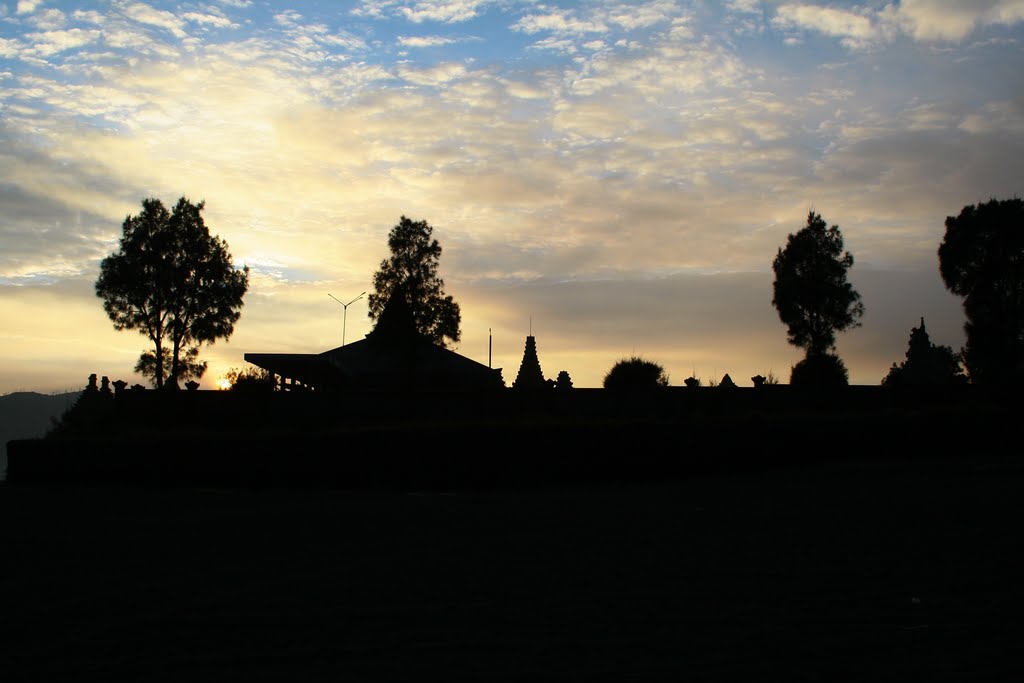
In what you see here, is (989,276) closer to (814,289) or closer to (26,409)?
(814,289)

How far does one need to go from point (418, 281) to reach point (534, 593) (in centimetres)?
3897

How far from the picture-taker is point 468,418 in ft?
87.6

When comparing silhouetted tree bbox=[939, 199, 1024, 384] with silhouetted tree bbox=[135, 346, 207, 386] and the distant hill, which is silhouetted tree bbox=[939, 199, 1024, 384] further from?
the distant hill

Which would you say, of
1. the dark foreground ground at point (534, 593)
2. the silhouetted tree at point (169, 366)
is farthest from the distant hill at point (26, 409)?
the dark foreground ground at point (534, 593)

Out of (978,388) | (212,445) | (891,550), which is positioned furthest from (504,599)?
(978,388)

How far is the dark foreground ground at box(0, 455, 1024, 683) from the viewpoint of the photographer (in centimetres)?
496

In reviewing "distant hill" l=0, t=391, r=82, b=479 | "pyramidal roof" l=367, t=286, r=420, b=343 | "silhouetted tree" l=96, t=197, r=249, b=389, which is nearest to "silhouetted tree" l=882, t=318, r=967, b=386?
"pyramidal roof" l=367, t=286, r=420, b=343

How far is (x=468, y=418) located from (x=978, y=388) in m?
14.6

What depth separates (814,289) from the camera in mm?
46312

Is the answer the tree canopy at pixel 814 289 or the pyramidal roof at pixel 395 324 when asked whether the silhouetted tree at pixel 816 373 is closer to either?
the tree canopy at pixel 814 289

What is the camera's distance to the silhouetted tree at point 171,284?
45.4 m

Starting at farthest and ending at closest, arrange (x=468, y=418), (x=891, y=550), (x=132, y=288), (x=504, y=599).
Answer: (x=132, y=288), (x=468, y=418), (x=891, y=550), (x=504, y=599)

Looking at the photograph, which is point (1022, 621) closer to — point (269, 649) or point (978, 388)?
point (269, 649)

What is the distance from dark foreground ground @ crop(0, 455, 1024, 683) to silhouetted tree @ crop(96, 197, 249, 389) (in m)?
33.2
